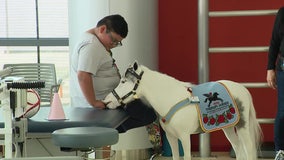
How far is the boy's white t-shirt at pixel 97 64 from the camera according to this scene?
2916 mm

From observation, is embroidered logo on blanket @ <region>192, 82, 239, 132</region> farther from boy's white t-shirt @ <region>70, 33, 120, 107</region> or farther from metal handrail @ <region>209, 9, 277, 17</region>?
Answer: metal handrail @ <region>209, 9, 277, 17</region>

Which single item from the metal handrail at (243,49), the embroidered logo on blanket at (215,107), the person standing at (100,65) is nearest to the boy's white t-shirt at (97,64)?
the person standing at (100,65)

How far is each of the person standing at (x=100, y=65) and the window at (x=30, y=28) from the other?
1.96 metres

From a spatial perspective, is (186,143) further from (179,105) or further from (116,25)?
(116,25)

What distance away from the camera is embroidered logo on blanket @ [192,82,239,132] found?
304 cm

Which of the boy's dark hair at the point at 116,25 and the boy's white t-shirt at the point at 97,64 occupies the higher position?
the boy's dark hair at the point at 116,25

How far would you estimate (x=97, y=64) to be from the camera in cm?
294

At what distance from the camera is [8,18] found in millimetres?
4941

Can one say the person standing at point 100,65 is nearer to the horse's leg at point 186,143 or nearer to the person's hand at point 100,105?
the person's hand at point 100,105

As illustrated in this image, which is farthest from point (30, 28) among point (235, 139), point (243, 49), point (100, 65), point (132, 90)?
point (235, 139)

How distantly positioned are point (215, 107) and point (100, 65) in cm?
71

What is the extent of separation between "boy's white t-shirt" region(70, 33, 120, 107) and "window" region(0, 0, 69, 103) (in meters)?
1.95

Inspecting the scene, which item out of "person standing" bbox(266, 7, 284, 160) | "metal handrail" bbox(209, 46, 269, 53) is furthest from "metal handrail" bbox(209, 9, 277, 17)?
"person standing" bbox(266, 7, 284, 160)

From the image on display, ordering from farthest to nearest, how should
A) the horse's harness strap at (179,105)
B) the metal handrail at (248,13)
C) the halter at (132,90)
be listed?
1. the metal handrail at (248,13)
2. the horse's harness strap at (179,105)
3. the halter at (132,90)
